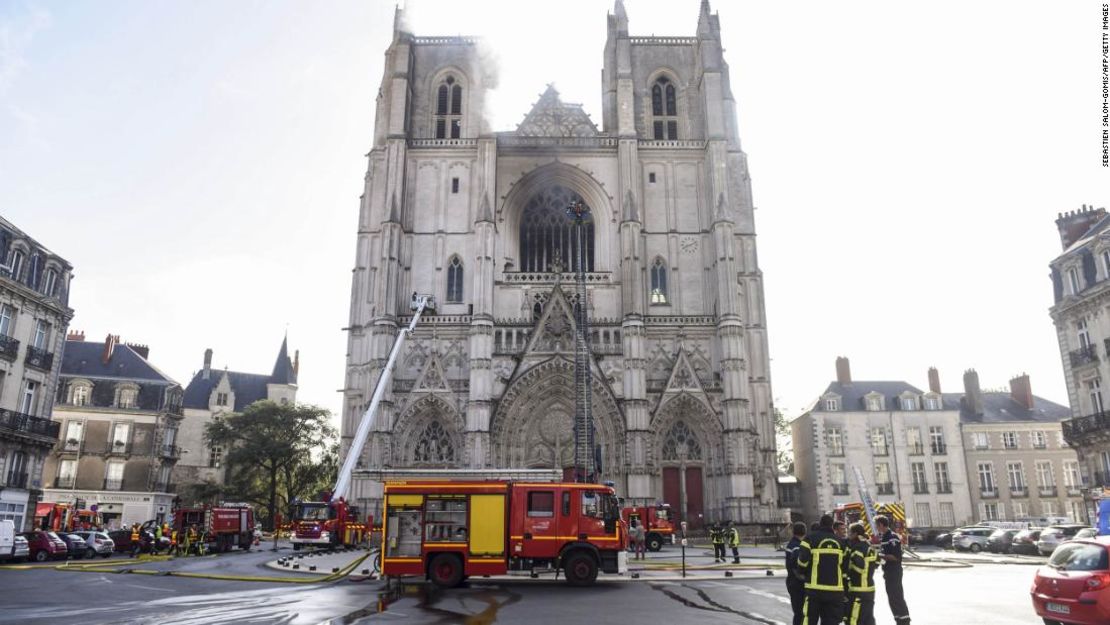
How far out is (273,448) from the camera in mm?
45969

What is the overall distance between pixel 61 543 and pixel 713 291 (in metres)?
28.0

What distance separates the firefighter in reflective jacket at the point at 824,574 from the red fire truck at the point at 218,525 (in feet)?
87.6

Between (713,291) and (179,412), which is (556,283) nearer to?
(713,291)

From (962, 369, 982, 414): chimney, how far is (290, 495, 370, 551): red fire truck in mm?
36901

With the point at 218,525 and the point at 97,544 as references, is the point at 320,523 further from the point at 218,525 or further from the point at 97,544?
the point at 97,544

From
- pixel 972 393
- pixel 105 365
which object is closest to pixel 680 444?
pixel 972 393

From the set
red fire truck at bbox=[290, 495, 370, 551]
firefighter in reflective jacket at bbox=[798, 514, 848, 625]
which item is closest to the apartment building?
red fire truck at bbox=[290, 495, 370, 551]

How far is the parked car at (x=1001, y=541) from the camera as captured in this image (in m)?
29.2

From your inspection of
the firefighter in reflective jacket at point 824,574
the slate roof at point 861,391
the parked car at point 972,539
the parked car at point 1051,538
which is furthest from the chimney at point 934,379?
the firefighter in reflective jacket at point 824,574

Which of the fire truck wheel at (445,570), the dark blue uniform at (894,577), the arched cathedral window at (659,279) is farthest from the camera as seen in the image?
the arched cathedral window at (659,279)

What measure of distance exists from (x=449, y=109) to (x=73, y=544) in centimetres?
2653

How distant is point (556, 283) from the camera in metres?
34.5

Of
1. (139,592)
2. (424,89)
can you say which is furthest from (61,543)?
(424,89)

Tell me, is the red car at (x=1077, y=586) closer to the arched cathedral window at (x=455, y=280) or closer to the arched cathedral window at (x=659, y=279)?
the arched cathedral window at (x=659, y=279)
